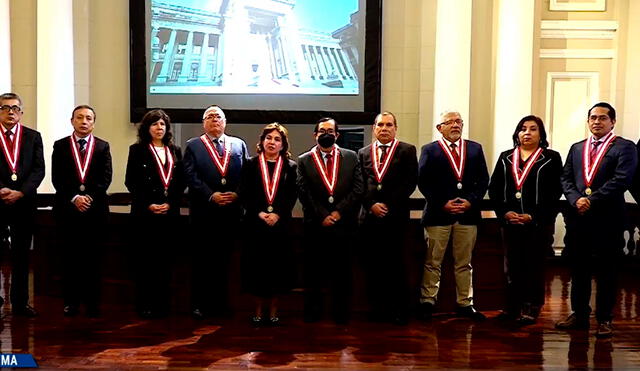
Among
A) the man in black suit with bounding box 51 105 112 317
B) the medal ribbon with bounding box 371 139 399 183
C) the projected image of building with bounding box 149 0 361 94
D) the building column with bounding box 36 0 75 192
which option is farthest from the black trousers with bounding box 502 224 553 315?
the building column with bounding box 36 0 75 192

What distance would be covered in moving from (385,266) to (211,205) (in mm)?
1170

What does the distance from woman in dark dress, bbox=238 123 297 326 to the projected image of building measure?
2.92 metres

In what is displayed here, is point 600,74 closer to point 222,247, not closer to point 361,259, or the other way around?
point 361,259

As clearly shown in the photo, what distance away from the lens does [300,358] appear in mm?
3857

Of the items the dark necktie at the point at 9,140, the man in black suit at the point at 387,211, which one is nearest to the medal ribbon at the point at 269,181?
the man in black suit at the point at 387,211

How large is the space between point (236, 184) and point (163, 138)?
558 mm

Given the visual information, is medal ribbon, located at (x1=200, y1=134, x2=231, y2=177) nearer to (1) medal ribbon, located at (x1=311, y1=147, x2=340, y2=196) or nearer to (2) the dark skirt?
(2) the dark skirt

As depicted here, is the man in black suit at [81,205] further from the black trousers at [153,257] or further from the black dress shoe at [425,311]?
the black dress shoe at [425,311]

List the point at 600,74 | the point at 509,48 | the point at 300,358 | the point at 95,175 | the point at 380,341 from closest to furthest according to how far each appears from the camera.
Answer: the point at 300,358
the point at 380,341
the point at 95,175
the point at 509,48
the point at 600,74

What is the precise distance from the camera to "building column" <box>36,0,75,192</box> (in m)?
6.77

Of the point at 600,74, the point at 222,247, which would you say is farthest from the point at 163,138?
the point at 600,74

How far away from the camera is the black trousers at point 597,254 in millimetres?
4348

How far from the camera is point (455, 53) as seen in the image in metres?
6.87

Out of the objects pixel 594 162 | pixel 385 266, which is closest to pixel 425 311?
pixel 385 266
